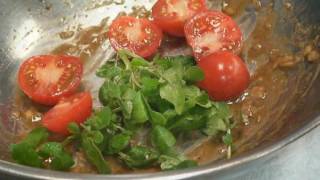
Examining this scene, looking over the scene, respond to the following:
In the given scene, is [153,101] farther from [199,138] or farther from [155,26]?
[155,26]

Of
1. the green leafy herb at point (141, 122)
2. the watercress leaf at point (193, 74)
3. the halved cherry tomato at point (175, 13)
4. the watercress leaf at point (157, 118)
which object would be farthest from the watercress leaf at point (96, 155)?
the halved cherry tomato at point (175, 13)

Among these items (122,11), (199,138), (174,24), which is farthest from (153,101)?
(122,11)

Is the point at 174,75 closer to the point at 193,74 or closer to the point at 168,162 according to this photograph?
the point at 193,74

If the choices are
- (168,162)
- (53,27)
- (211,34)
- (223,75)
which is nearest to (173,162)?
(168,162)

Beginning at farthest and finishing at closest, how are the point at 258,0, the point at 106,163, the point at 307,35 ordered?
the point at 258,0 < the point at 307,35 < the point at 106,163

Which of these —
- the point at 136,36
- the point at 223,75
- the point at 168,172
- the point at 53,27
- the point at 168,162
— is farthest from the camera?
the point at 53,27
